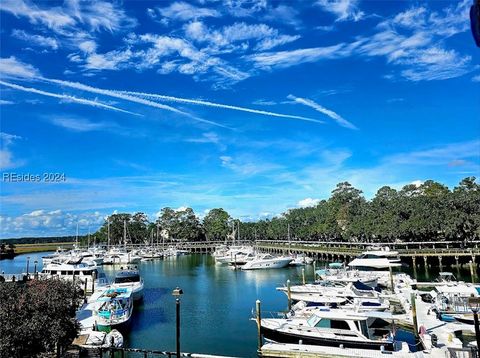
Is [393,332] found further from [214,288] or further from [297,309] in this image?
[214,288]

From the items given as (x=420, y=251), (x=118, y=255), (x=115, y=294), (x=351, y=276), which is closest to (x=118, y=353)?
(x=115, y=294)

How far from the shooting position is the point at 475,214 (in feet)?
190

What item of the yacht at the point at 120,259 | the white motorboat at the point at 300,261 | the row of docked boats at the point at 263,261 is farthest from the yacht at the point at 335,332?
the yacht at the point at 120,259

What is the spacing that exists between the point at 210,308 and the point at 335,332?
52.7 feet

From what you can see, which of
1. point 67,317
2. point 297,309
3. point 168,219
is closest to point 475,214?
point 297,309

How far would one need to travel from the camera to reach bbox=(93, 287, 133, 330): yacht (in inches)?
984

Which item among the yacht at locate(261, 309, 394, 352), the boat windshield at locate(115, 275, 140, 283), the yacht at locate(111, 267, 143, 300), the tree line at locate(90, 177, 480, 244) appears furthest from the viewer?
the tree line at locate(90, 177, 480, 244)

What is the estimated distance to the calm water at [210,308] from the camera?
24.0 meters

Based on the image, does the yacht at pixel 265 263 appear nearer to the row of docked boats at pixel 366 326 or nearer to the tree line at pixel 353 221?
the tree line at pixel 353 221

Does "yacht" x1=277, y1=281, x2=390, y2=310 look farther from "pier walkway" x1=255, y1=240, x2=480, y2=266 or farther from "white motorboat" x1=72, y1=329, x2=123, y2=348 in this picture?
Result: "pier walkway" x1=255, y1=240, x2=480, y2=266

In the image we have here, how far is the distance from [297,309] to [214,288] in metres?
20.6

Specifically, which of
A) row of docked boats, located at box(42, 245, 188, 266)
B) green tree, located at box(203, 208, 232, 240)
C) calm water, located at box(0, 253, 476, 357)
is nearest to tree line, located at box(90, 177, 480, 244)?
green tree, located at box(203, 208, 232, 240)

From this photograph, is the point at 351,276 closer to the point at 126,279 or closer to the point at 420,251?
the point at 126,279

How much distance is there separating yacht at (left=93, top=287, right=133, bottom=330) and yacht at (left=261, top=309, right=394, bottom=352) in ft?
34.1
